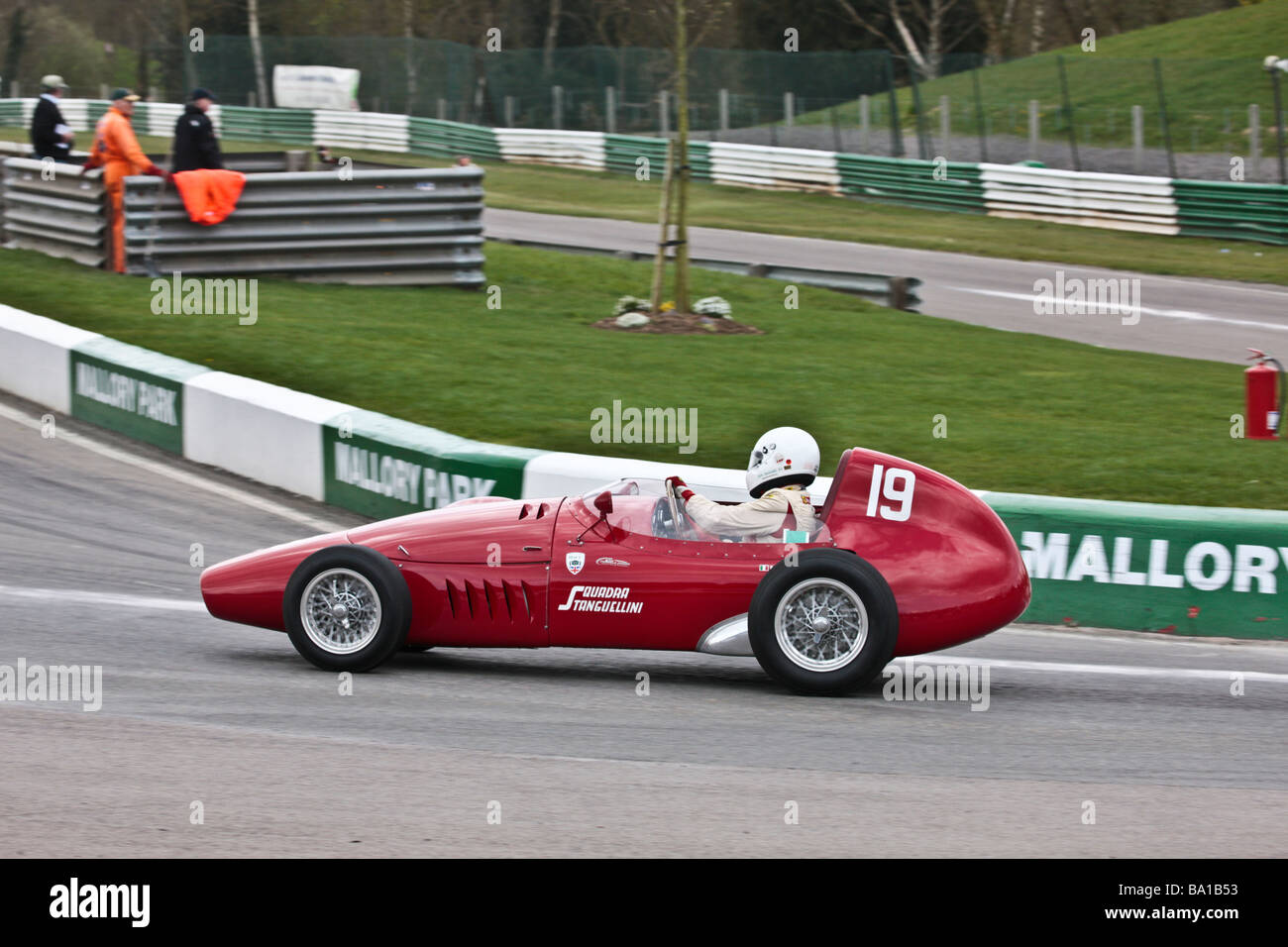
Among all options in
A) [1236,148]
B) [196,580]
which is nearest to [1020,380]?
[196,580]

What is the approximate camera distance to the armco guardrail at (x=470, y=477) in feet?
27.0

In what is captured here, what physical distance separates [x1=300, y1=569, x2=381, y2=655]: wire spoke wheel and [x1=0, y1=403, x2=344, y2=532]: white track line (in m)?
3.06

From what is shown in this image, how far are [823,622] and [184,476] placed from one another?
604cm

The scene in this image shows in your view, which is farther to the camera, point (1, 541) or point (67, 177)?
point (67, 177)

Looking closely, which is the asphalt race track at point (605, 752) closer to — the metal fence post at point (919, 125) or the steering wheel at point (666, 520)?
the steering wheel at point (666, 520)

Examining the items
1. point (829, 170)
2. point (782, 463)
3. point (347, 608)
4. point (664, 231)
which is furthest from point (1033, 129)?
point (347, 608)

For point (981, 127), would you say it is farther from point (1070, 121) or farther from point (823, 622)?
point (823, 622)

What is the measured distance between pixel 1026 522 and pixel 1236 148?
73.5 feet

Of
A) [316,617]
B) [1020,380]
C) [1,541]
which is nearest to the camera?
[316,617]

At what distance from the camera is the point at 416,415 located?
11938 millimetres

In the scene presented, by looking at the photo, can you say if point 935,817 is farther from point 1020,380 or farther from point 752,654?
point 1020,380

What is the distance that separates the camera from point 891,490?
6.98 meters

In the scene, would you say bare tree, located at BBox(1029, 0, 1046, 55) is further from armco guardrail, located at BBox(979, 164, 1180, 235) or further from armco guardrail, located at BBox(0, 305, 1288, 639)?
armco guardrail, located at BBox(0, 305, 1288, 639)

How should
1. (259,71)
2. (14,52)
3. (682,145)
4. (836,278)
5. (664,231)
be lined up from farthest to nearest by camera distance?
1. (14,52)
2. (259,71)
3. (836,278)
4. (664,231)
5. (682,145)
